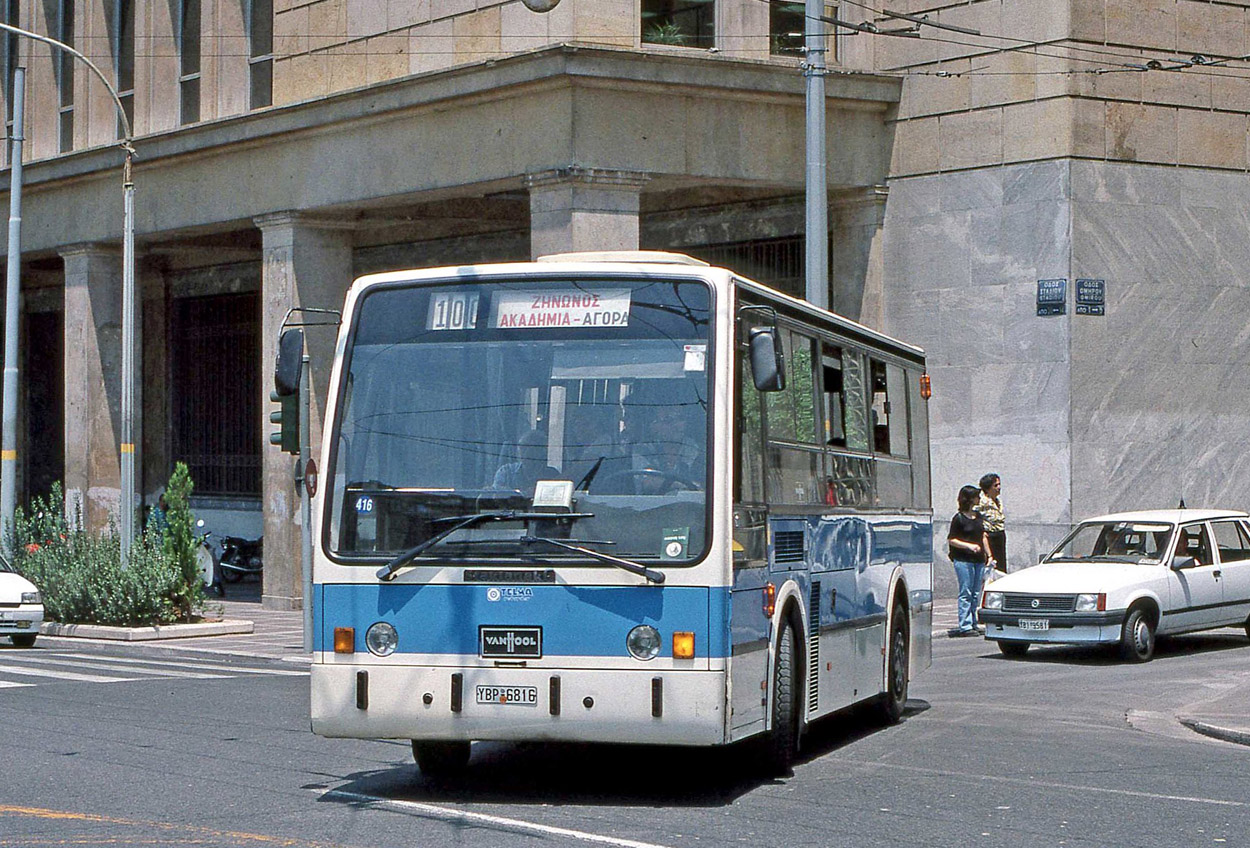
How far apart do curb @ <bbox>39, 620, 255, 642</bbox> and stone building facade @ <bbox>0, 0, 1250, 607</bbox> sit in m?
3.74

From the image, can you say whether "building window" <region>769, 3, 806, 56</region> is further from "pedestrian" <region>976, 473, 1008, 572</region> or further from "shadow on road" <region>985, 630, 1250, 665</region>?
"shadow on road" <region>985, 630, 1250, 665</region>

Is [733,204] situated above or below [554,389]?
above

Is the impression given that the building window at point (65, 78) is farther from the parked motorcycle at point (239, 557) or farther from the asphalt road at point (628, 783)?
the asphalt road at point (628, 783)

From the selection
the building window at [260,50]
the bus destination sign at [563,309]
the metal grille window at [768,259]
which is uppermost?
the building window at [260,50]

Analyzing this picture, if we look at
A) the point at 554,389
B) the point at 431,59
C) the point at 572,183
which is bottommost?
the point at 554,389

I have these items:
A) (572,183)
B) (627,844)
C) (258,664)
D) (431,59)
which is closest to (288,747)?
(627,844)

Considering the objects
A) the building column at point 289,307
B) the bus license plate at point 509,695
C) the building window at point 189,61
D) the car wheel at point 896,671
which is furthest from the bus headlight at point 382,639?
the building window at point 189,61

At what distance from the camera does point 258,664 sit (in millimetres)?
20656

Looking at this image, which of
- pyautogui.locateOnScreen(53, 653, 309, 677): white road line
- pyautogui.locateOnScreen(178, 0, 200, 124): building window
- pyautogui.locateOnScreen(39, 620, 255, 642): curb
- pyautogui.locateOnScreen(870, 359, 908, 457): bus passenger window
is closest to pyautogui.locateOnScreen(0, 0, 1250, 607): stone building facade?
Answer: pyautogui.locateOnScreen(178, 0, 200, 124): building window

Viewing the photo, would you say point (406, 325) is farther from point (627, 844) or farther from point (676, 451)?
point (627, 844)

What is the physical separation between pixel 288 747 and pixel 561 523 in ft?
11.2

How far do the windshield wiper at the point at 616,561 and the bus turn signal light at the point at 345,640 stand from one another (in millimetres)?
1097

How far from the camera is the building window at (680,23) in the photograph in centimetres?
2408

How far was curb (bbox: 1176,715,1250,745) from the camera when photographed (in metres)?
12.8
